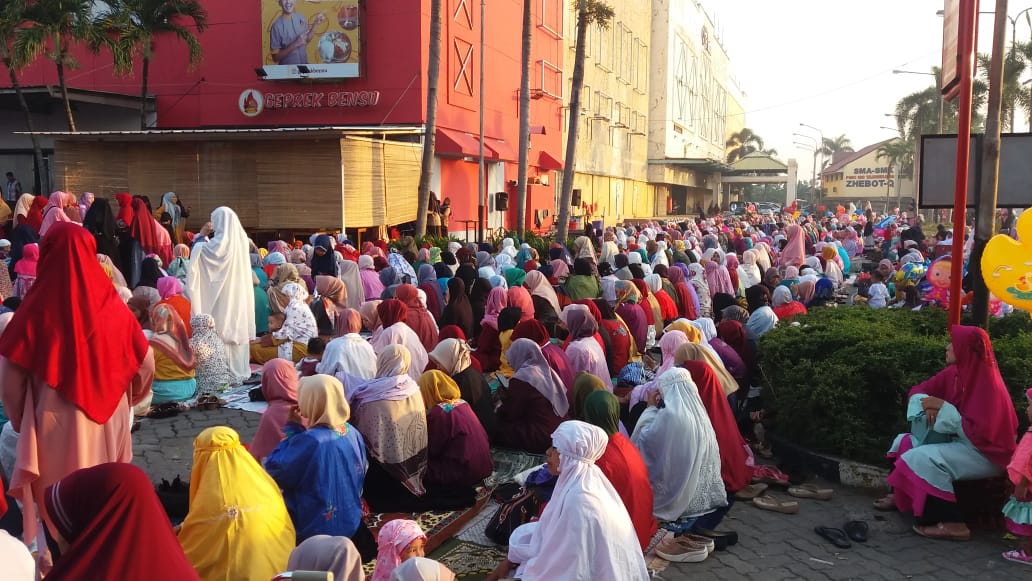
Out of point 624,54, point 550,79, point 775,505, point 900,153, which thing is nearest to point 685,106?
point 624,54

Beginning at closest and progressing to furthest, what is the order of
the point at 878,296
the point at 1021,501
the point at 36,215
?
the point at 1021,501
the point at 878,296
the point at 36,215

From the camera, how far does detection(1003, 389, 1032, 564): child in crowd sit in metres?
4.68

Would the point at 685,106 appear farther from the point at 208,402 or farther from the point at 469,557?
the point at 469,557

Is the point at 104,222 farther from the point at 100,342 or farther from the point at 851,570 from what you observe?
the point at 851,570

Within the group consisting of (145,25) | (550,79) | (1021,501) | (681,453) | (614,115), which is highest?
(550,79)

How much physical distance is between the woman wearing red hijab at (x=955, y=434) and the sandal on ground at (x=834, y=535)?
0.48 meters

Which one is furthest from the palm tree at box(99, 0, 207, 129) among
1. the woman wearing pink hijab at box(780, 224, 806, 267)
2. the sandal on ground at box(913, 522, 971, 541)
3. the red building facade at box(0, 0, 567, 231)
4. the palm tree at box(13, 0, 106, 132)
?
the sandal on ground at box(913, 522, 971, 541)

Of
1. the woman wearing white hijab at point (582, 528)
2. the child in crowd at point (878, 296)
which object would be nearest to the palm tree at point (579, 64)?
the child in crowd at point (878, 296)

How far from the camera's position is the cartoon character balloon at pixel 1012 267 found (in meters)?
6.33

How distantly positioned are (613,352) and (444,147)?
14.6m

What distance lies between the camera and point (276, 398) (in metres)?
5.05

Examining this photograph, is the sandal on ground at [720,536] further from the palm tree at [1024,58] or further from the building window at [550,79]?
the palm tree at [1024,58]

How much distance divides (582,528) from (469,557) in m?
1.37

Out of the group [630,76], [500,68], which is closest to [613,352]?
[500,68]
